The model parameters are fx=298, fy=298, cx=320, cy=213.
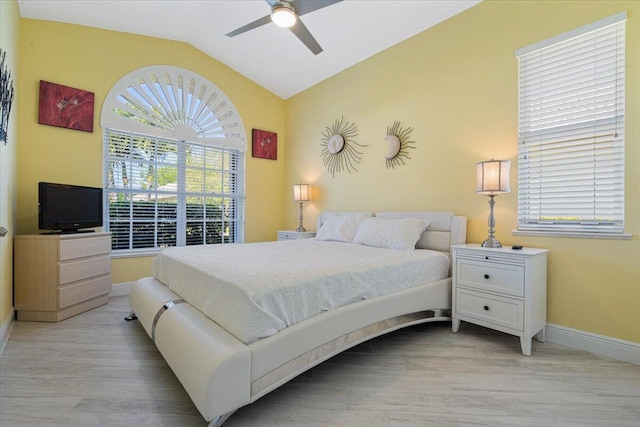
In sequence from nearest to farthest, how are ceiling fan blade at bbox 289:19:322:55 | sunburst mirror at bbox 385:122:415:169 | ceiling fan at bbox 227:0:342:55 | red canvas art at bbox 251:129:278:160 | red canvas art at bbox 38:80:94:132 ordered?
ceiling fan at bbox 227:0:342:55
ceiling fan blade at bbox 289:19:322:55
red canvas art at bbox 38:80:94:132
sunburst mirror at bbox 385:122:415:169
red canvas art at bbox 251:129:278:160

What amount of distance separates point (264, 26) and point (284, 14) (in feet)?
4.76

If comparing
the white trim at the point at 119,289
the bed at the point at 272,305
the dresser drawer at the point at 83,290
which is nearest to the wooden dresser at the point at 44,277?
the dresser drawer at the point at 83,290

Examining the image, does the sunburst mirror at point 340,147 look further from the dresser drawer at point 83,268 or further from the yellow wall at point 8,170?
the yellow wall at point 8,170

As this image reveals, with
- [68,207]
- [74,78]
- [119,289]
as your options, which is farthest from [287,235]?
[74,78]

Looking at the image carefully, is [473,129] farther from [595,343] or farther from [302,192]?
[302,192]

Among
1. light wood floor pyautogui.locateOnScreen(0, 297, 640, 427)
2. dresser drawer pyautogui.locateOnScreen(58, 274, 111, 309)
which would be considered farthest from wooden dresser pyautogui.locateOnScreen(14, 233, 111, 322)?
light wood floor pyautogui.locateOnScreen(0, 297, 640, 427)

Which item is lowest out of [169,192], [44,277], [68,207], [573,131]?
[44,277]

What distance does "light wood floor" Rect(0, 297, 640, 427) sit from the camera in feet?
4.81

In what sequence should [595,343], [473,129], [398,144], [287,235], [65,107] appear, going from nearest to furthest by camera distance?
1. [595,343]
2. [473,129]
3. [65,107]
4. [398,144]
5. [287,235]

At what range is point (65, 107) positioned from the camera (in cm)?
323

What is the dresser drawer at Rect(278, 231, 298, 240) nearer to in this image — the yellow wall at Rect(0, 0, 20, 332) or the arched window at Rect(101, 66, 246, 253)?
the arched window at Rect(101, 66, 246, 253)

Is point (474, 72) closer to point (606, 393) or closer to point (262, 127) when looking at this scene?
point (606, 393)

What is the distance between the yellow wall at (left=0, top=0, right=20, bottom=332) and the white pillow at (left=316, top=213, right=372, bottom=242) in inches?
113

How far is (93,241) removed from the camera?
3.04 m
